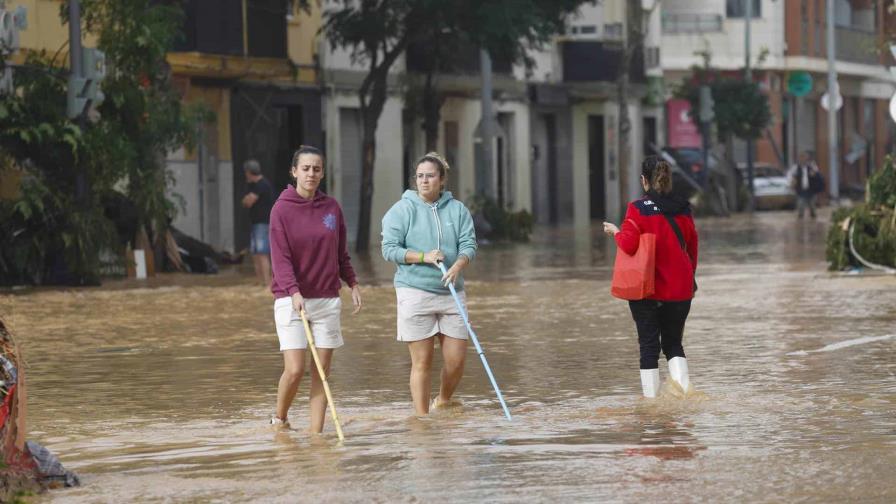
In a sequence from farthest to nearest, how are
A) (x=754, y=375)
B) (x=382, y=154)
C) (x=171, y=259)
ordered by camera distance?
(x=382, y=154)
(x=171, y=259)
(x=754, y=375)

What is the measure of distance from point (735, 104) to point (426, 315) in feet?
168

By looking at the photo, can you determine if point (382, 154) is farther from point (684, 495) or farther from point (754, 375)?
point (684, 495)

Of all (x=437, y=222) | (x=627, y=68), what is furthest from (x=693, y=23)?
(x=437, y=222)

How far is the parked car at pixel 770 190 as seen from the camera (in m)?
65.4

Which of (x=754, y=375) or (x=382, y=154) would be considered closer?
(x=754, y=375)

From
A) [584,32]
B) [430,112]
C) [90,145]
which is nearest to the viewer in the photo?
[90,145]

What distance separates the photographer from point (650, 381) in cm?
1282

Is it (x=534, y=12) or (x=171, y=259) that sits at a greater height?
(x=534, y=12)

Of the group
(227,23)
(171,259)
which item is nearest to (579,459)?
(171,259)

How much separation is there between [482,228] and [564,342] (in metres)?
23.6

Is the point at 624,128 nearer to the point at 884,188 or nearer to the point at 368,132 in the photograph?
the point at 368,132

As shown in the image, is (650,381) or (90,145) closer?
(650,381)

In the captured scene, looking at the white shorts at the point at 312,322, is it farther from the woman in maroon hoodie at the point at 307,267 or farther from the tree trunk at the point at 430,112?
the tree trunk at the point at 430,112

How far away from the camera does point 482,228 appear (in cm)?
4125
